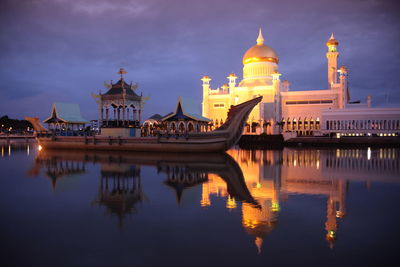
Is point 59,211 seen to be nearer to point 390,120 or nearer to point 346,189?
point 346,189

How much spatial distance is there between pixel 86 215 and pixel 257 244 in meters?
4.75

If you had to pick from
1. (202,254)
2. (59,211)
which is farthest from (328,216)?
(59,211)

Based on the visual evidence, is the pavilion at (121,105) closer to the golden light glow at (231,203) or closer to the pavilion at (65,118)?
the pavilion at (65,118)

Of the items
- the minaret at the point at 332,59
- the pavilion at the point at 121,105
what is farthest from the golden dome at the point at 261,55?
the pavilion at the point at 121,105

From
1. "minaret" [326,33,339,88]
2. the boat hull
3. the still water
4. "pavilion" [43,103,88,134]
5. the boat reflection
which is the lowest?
the still water

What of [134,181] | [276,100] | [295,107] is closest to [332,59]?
[295,107]

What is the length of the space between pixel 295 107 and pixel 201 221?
49712 mm

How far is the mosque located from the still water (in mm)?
35266

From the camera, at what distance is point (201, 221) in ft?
25.2

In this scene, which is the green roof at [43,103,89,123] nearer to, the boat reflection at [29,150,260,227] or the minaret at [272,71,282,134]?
the boat reflection at [29,150,260,227]

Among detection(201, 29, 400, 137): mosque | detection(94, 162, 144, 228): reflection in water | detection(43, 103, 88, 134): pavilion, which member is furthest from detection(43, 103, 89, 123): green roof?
detection(201, 29, 400, 137): mosque

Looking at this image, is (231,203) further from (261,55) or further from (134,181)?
(261,55)

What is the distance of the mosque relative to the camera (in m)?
47.0

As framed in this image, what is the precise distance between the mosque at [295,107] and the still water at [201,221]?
35266 mm
